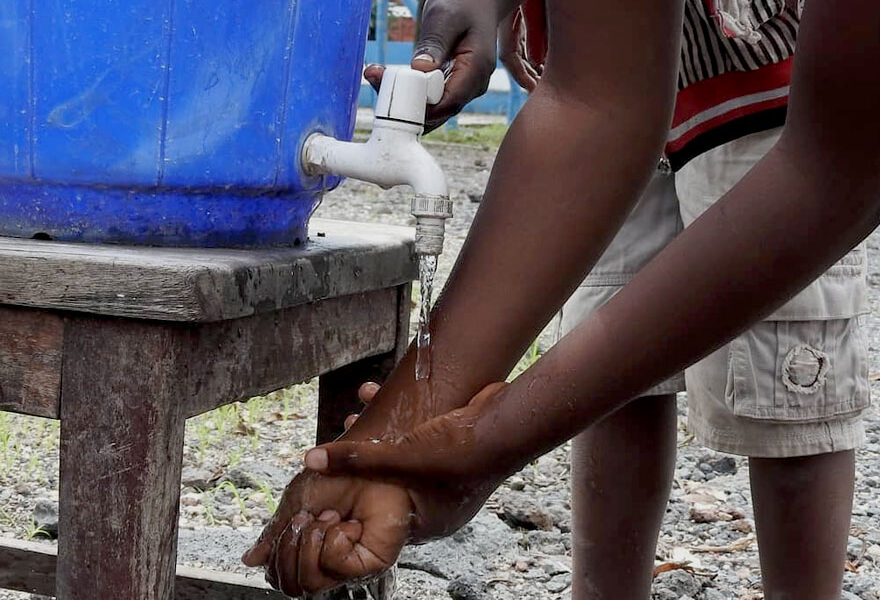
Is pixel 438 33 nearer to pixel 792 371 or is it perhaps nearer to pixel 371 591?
pixel 792 371

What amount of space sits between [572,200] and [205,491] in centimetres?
163

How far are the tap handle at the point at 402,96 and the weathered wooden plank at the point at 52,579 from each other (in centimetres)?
82

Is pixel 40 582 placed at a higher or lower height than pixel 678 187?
lower

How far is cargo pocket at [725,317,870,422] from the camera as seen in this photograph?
5.74ft

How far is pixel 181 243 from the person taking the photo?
1.45 m

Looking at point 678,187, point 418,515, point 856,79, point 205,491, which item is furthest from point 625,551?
point 205,491

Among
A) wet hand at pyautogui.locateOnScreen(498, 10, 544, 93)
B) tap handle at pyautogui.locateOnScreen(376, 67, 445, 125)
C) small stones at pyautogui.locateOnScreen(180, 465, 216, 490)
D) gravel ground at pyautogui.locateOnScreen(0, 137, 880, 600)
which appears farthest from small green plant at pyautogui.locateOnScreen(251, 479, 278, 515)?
tap handle at pyautogui.locateOnScreen(376, 67, 445, 125)

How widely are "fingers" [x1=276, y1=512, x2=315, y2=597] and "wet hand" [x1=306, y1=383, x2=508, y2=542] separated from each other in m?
0.06

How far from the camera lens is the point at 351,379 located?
1.84 meters

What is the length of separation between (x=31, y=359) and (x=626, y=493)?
38.1 inches

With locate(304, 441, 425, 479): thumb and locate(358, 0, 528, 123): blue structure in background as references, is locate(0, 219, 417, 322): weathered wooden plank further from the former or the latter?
locate(358, 0, 528, 123): blue structure in background

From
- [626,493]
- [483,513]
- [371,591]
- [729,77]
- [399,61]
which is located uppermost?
[399,61]

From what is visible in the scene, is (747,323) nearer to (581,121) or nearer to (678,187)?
(581,121)

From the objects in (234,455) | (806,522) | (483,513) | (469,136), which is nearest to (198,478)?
(234,455)
